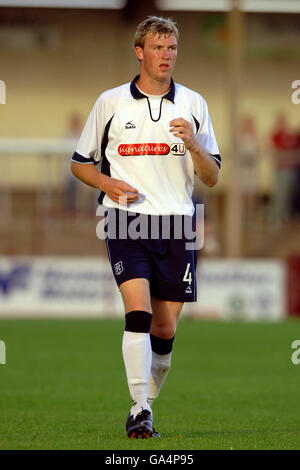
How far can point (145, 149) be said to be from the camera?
7.36 meters

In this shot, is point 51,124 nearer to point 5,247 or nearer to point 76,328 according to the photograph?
point 5,247

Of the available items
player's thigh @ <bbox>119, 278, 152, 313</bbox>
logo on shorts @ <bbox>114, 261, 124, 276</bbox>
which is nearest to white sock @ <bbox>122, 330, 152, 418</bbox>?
player's thigh @ <bbox>119, 278, 152, 313</bbox>

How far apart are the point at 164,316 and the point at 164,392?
2.98 metres

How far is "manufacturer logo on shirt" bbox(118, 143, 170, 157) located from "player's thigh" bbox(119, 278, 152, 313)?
80 cm

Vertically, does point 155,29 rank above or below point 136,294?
above

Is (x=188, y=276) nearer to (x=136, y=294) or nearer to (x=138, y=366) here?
(x=136, y=294)

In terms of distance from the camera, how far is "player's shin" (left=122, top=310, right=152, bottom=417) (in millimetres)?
7023

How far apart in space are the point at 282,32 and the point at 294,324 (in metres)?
12.8

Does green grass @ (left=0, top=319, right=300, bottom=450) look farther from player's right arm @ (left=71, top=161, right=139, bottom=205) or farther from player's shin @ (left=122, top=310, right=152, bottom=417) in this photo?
player's right arm @ (left=71, top=161, right=139, bottom=205)

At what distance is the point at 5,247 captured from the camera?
2455cm

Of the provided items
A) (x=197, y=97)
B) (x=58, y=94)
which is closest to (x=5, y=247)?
(x=58, y=94)
